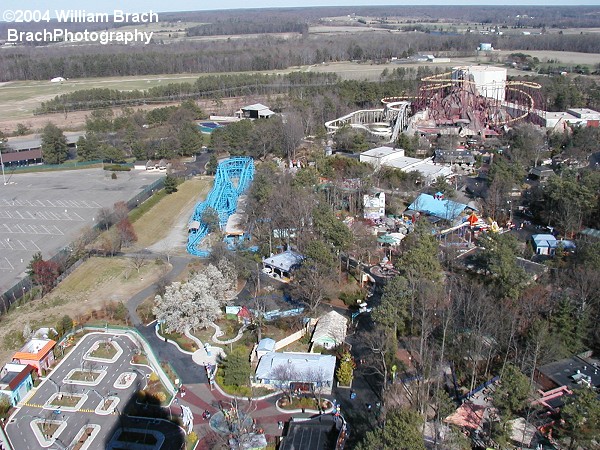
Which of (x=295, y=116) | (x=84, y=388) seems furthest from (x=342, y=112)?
(x=84, y=388)

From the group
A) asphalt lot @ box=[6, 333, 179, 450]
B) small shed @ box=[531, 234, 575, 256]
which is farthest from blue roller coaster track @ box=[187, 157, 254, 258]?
small shed @ box=[531, 234, 575, 256]

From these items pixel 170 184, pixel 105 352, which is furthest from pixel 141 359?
pixel 170 184

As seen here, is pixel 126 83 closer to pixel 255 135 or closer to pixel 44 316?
pixel 255 135

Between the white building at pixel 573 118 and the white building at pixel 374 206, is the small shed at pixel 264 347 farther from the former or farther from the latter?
the white building at pixel 573 118

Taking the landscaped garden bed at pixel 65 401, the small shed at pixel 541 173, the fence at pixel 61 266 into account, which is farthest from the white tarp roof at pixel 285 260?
the small shed at pixel 541 173

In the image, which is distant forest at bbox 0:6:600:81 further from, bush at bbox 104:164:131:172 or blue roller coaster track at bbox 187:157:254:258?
blue roller coaster track at bbox 187:157:254:258

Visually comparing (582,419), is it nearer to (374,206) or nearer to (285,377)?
(285,377)

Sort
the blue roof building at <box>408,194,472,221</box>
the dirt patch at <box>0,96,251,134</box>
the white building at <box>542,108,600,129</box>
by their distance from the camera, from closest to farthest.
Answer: the blue roof building at <box>408,194,472,221</box> < the white building at <box>542,108,600,129</box> < the dirt patch at <box>0,96,251,134</box>
